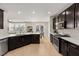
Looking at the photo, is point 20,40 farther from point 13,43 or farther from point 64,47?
point 64,47

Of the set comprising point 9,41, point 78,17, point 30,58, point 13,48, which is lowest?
point 13,48

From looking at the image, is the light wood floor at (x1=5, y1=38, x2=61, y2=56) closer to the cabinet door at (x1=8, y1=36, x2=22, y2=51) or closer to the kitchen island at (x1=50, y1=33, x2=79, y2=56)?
the cabinet door at (x1=8, y1=36, x2=22, y2=51)

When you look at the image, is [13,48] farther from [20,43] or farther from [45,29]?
[45,29]

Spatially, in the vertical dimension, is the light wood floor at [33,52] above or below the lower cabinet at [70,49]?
below

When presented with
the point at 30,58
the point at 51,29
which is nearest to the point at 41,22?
the point at 51,29


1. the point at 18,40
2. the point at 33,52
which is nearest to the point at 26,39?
the point at 18,40

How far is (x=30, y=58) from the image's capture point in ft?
2.28

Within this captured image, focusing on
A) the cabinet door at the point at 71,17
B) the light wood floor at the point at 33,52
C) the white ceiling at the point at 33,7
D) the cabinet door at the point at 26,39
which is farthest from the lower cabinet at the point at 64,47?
the cabinet door at the point at 26,39

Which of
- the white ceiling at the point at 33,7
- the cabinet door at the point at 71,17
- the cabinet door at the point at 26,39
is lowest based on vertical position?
the cabinet door at the point at 26,39

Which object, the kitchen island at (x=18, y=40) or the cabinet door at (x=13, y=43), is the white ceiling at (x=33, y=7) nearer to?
the kitchen island at (x=18, y=40)

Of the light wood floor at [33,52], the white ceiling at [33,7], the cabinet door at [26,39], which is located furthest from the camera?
the cabinet door at [26,39]

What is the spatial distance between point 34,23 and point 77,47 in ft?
46.9

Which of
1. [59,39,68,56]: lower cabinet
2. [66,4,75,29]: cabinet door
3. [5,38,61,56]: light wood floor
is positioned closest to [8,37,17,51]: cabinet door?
[5,38,61,56]: light wood floor

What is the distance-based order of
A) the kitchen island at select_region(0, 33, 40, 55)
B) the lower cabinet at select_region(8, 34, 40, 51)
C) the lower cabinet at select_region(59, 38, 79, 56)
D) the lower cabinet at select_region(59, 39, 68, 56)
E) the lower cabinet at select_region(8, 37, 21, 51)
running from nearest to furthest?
the lower cabinet at select_region(59, 38, 79, 56), the lower cabinet at select_region(59, 39, 68, 56), the kitchen island at select_region(0, 33, 40, 55), the lower cabinet at select_region(8, 37, 21, 51), the lower cabinet at select_region(8, 34, 40, 51)
